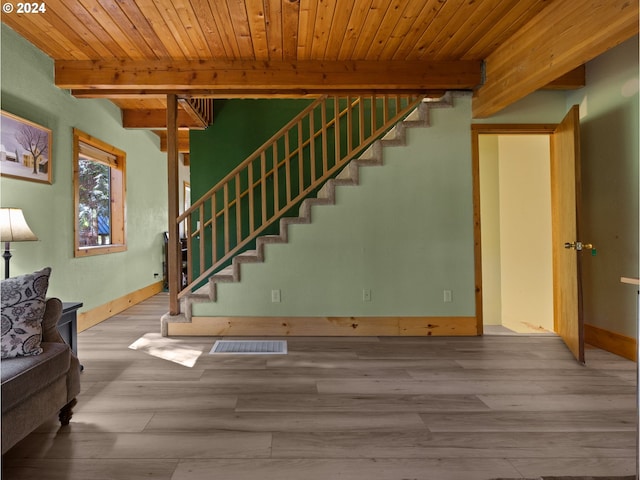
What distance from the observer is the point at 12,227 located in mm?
2662

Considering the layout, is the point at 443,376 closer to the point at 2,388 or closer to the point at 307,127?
the point at 2,388

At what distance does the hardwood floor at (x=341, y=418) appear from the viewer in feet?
5.83

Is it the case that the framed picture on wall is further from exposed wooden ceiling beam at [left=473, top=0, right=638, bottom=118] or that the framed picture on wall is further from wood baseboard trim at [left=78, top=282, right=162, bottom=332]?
exposed wooden ceiling beam at [left=473, top=0, right=638, bottom=118]

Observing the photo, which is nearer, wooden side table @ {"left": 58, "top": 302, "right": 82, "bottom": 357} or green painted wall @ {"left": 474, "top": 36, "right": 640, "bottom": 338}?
wooden side table @ {"left": 58, "top": 302, "right": 82, "bottom": 357}

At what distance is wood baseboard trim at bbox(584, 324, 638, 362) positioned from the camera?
329 centimetres

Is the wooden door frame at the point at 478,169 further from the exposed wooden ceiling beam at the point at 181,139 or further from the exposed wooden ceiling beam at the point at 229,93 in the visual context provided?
the exposed wooden ceiling beam at the point at 181,139

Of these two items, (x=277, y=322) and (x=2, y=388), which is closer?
(x=2, y=388)

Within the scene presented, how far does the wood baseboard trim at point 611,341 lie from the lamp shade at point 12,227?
15.7 ft

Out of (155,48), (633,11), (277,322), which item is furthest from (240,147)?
(633,11)

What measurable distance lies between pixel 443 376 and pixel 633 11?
98.6 inches

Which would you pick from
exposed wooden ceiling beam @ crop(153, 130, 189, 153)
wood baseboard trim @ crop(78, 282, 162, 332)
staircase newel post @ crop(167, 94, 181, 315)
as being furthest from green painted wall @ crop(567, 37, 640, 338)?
exposed wooden ceiling beam @ crop(153, 130, 189, 153)

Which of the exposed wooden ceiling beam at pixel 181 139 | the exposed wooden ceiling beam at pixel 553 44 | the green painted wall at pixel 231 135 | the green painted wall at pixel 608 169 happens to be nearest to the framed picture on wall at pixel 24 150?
the green painted wall at pixel 231 135

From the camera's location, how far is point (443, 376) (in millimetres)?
2885

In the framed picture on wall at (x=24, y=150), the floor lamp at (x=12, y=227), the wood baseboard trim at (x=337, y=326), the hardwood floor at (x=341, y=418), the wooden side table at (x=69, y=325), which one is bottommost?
the hardwood floor at (x=341, y=418)
